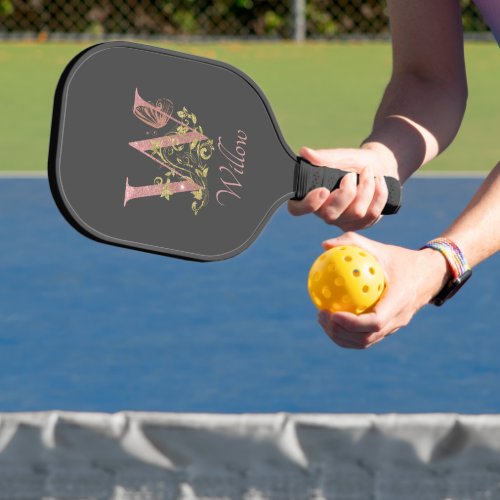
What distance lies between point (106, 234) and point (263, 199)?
0.41 meters

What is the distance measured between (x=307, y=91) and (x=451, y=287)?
25.6 ft

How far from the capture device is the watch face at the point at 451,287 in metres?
2.20

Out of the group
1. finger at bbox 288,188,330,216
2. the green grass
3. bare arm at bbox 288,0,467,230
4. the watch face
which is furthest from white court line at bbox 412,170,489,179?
the watch face

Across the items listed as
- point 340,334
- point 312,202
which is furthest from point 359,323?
point 312,202

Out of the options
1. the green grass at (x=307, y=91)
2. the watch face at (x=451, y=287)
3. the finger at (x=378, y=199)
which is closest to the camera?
the watch face at (x=451, y=287)

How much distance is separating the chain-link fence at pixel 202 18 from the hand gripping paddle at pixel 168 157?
10.4 metres

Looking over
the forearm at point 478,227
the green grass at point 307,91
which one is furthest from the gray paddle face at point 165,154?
the green grass at point 307,91

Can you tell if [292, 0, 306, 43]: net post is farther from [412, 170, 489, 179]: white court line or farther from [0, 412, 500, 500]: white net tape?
[0, 412, 500, 500]: white net tape

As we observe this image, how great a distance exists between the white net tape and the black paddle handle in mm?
377

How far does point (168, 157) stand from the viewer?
2246 millimetres

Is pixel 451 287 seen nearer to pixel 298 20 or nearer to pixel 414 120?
pixel 414 120

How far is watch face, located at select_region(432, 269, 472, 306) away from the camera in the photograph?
7.21 ft

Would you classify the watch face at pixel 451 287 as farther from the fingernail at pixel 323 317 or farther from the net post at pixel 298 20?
the net post at pixel 298 20

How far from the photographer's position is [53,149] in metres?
2.02
